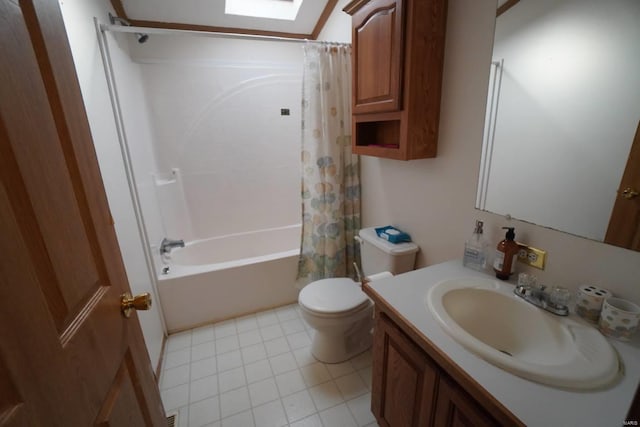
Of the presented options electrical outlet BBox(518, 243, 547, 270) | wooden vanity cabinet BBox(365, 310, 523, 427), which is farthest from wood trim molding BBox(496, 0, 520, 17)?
wooden vanity cabinet BBox(365, 310, 523, 427)

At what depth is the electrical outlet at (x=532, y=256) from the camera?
1.06 metres

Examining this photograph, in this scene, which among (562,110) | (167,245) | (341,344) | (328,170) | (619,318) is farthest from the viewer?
(167,245)

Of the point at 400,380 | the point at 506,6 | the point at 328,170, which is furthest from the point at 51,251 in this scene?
the point at 328,170

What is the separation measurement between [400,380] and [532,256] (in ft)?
2.24

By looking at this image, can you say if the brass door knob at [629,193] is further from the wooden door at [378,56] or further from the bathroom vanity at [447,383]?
the wooden door at [378,56]

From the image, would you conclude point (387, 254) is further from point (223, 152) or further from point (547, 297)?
point (223, 152)

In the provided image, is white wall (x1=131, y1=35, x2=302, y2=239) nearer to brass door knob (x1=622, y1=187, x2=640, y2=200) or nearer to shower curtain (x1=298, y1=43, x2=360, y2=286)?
shower curtain (x1=298, y1=43, x2=360, y2=286)

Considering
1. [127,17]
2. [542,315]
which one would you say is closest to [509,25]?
[542,315]

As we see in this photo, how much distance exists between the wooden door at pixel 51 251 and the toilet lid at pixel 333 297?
1.00m

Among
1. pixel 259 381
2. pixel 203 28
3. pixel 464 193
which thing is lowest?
pixel 259 381

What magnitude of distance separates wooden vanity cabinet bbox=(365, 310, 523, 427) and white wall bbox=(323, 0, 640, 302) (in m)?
0.57

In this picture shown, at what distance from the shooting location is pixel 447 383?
33.0 inches

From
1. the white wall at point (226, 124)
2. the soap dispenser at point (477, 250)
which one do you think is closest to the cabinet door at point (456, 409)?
the soap dispenser at point (477, 250)

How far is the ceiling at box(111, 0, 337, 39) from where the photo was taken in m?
2.04
